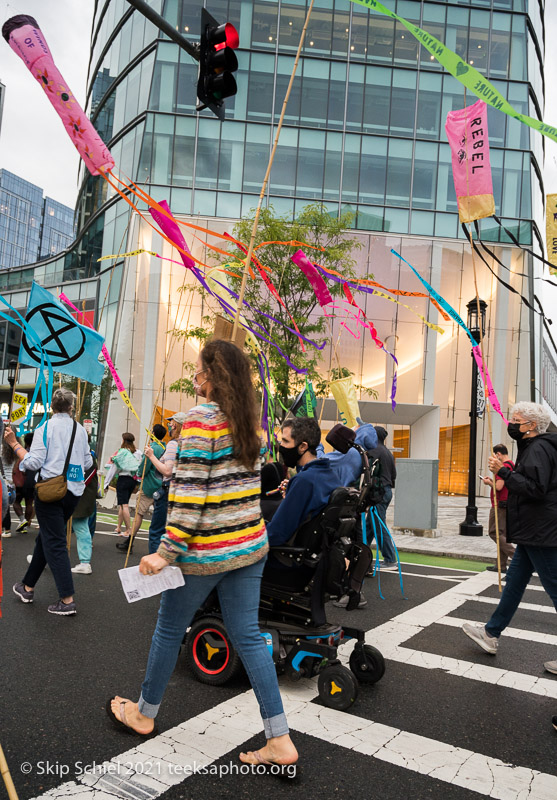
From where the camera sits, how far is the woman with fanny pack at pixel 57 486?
18.3 feet

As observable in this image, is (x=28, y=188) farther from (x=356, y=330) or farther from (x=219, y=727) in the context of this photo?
(x=219, y=727)

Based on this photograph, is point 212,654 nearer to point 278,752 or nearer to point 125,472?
point 278,752

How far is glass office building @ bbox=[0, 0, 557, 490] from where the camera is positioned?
27.3m

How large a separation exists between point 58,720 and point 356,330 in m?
24.3

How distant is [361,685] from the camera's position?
13.8 feet

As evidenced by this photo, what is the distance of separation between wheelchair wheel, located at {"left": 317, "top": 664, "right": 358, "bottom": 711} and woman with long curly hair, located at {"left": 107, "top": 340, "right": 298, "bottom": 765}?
0.87 m

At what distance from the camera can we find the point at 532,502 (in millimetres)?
4477

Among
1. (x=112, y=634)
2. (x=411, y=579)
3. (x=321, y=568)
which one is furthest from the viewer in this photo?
(x=411, y=579)

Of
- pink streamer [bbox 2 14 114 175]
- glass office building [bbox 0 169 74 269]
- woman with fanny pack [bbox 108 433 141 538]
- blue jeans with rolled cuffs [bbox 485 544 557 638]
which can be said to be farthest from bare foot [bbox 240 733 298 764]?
glass office building [bbox 0 169 74 269]

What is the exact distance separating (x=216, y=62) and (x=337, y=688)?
6.51m

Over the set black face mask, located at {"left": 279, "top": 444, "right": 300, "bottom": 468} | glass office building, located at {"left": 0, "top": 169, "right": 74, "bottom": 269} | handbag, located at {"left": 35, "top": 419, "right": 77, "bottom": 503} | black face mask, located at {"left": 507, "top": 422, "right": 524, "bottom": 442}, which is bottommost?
handbag, located at {"left": 35, "top": 419, "right": 77, "bottom": 503}

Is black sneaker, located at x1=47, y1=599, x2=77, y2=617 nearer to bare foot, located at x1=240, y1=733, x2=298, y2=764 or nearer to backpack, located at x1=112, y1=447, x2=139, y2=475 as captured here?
bare foot, located at x1=240, y1=733, x2=298, y2=764

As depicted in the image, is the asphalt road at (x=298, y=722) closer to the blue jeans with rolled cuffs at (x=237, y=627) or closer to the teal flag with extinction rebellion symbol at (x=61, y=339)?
the blue jeans with rolled cuffs at (x=237, y=627)

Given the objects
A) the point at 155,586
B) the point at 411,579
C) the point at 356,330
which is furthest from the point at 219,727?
the point at 356,330
